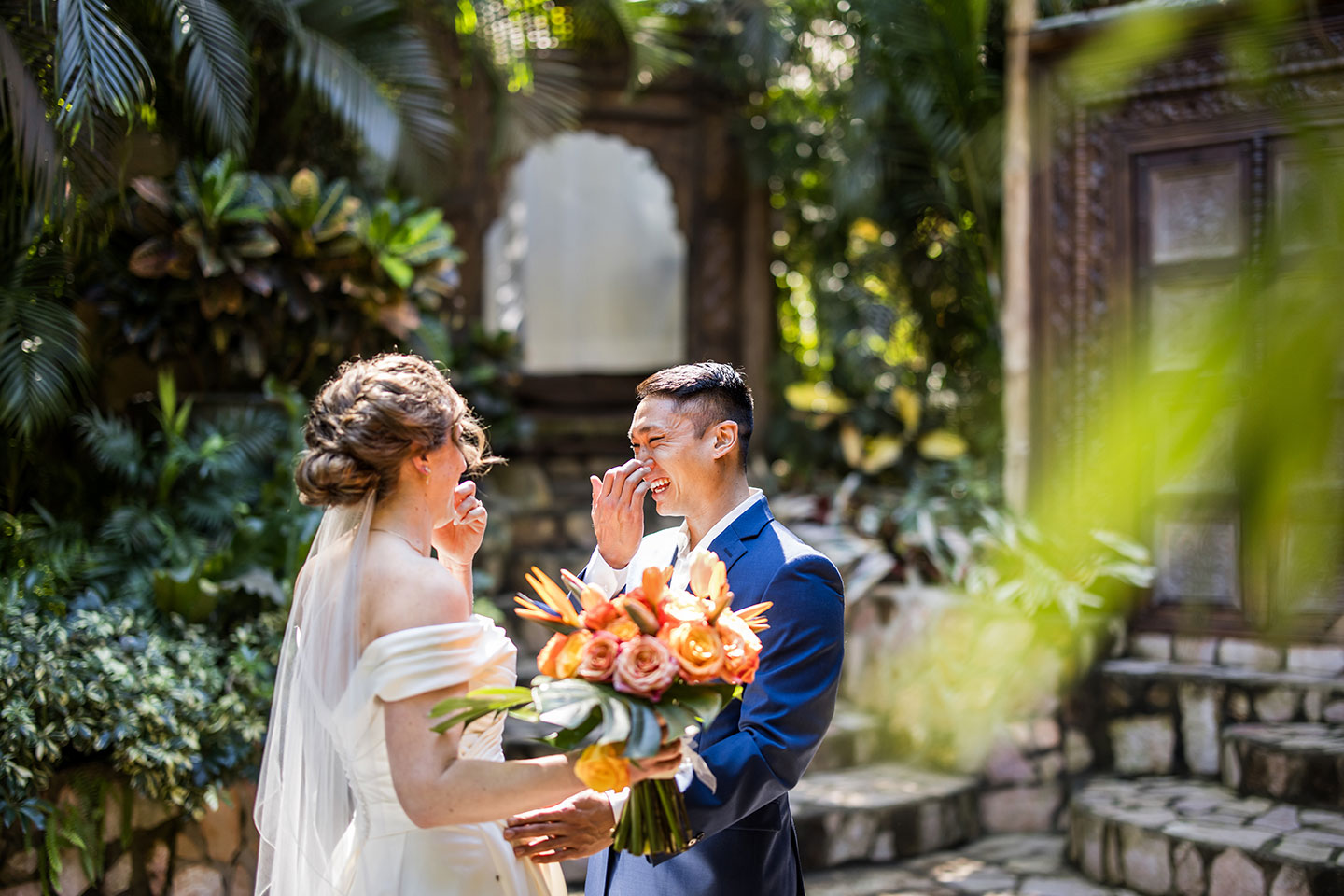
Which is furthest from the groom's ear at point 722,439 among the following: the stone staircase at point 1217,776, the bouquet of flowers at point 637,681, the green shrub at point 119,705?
the stone staircase at point 1217,776

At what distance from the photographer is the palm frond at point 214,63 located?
14.6ft

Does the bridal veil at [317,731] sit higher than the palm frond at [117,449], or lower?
lower

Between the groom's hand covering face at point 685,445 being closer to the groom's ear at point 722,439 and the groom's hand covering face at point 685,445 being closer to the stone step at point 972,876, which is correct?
the groom's ear at point 722,439

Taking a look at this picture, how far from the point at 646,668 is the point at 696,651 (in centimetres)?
9

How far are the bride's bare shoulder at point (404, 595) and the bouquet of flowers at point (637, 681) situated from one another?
18 centimetres

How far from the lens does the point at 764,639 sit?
2158 mm

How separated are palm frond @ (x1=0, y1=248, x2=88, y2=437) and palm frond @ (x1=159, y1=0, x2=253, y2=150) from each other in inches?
37.7

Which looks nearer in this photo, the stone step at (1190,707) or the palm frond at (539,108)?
the stone step at (1190,707)

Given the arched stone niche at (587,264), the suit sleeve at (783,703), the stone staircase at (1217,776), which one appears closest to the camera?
the suit sleeve at (783,703)

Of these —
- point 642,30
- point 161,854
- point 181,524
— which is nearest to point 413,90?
point 642,30

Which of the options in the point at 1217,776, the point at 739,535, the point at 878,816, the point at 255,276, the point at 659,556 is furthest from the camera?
the point at 255,276

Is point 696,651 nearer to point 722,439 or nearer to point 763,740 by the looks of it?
point 763,740

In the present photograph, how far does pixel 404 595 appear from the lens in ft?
6.38

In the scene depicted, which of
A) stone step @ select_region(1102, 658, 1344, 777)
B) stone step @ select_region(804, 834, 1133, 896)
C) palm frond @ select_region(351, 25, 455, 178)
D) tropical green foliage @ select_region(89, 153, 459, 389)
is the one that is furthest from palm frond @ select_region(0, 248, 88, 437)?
stone step @ select_region(1102, 658, 1344, 777)
